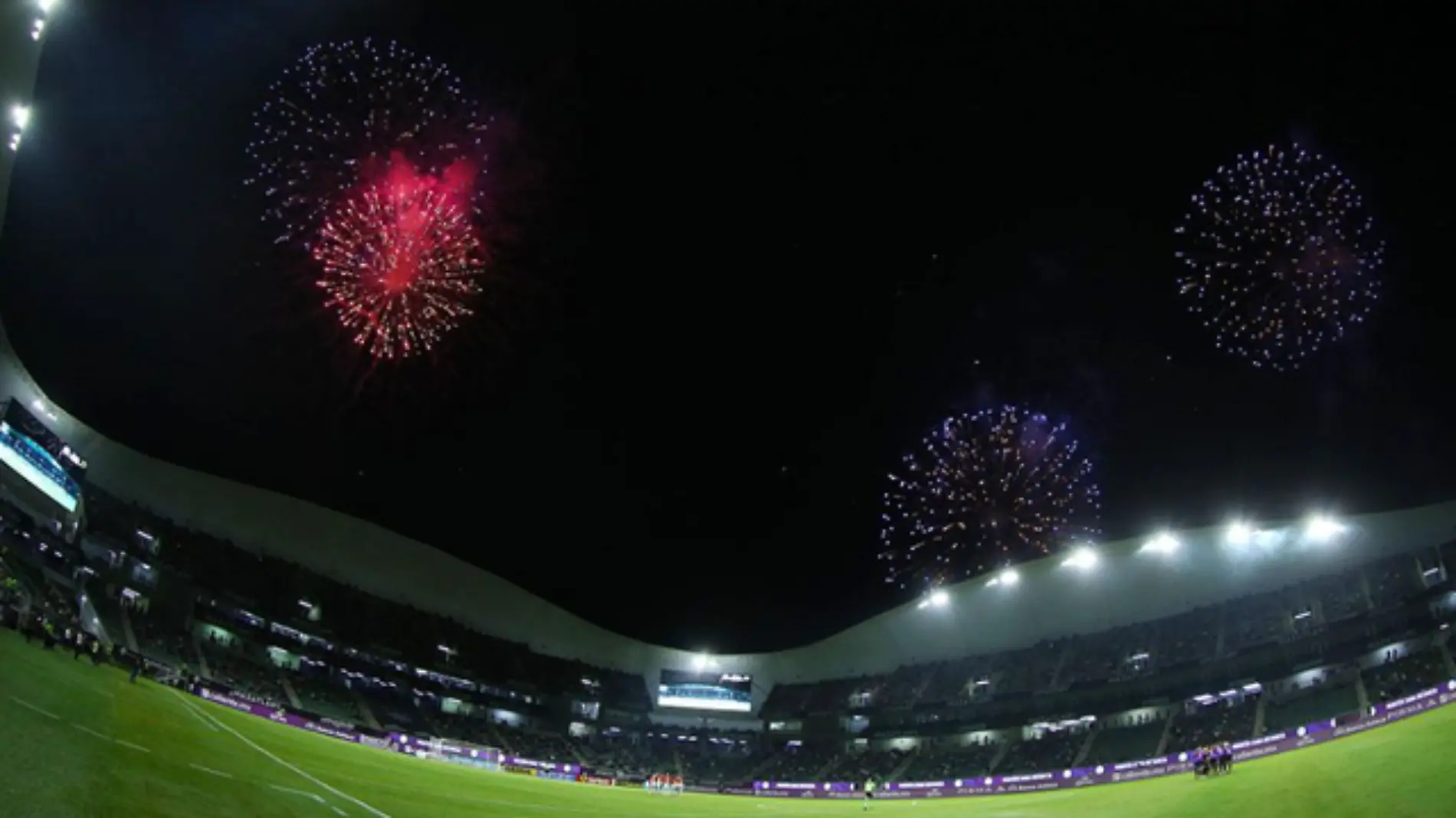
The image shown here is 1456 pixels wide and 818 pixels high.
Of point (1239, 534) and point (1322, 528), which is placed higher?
point (1322, 528)

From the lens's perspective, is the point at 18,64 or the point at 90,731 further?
the point at 18,64

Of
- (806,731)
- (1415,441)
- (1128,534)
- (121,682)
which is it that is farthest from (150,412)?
(1415,441)

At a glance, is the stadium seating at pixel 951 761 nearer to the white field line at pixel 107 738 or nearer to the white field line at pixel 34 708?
the white field line at pixel 107 738

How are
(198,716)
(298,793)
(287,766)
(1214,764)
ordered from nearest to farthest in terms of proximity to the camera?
(298,793), (287,766), (198,716), (1214,764)

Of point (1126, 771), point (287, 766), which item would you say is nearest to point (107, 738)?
point (287, 766)

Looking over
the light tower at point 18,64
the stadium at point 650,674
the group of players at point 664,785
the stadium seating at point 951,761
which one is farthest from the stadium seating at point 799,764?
the light tower at point 18,64

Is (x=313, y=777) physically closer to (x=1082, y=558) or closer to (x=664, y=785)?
(x=664, y=785)
